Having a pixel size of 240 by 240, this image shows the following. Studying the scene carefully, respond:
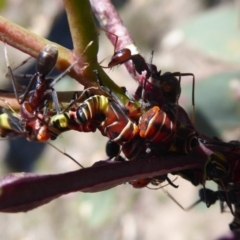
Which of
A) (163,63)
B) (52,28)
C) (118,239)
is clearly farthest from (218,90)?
(52,28)

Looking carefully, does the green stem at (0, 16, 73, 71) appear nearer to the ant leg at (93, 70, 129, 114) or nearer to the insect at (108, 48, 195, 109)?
the ant leg at (93, 70, 129, 114)

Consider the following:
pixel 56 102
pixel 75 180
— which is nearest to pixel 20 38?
pixel 56 102

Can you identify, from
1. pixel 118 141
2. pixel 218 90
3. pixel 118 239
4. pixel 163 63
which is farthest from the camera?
pixel 163 63

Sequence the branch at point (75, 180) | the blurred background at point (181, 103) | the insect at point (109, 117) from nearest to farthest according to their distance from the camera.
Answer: the branch at point (75, 180), the insect at point (109, 117), the blurred background at point (181, 103)

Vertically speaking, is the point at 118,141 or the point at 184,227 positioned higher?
the point at 118,141

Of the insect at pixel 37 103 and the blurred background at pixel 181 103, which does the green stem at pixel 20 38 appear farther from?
the blurred background at pixel 181 103

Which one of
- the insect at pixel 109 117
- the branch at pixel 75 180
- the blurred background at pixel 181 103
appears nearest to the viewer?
the branch at pixel 75 180

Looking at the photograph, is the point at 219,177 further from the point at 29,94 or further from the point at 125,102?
the point at 29,94

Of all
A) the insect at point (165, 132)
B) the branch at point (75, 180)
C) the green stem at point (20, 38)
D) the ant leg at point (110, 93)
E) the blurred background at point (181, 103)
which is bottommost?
the blurred background at point (181, 103)

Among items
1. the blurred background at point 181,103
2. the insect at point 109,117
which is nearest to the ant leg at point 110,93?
the insect at point 109,117
